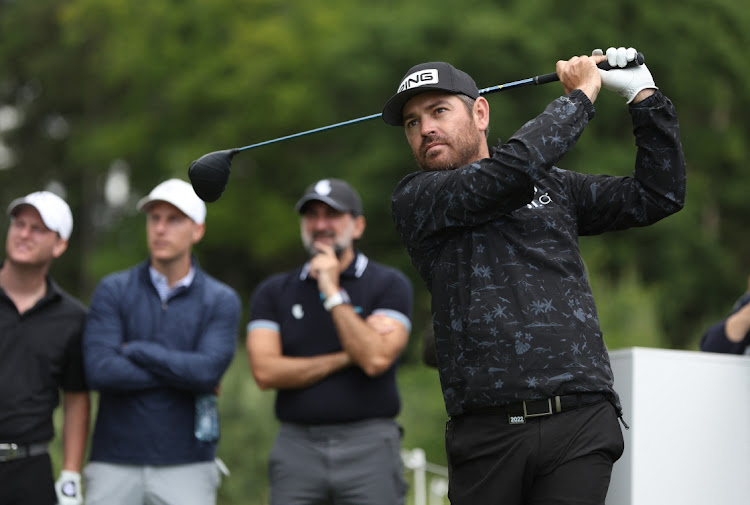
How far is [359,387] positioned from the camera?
5.66 metres

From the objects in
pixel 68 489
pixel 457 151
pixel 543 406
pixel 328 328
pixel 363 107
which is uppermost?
pixel 363 107

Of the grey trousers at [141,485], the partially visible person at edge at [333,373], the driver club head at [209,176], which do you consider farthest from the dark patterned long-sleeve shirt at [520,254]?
the grey trousers at [141,485]

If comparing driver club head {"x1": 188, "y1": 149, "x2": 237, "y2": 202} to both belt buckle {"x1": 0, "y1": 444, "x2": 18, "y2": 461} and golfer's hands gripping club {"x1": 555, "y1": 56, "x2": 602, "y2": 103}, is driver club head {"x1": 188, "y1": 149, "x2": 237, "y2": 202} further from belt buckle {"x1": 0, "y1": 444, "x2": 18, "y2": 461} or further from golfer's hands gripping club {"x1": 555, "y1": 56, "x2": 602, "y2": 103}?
belt buckle {"x1": 0, "y1": 444, "x2": 18, "y2": 461}

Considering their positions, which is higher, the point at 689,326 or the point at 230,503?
the point at 689,326

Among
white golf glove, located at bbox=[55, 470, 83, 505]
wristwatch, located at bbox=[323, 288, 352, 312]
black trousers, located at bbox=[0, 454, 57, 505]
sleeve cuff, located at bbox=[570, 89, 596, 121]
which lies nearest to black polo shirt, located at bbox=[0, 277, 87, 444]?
black trousers, located at bbox=[0, 454, 57, 505]

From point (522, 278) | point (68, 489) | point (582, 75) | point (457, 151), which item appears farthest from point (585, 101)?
point (68, 489)

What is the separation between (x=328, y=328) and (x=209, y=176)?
58.9 inches

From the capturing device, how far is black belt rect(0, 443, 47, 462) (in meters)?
5.22

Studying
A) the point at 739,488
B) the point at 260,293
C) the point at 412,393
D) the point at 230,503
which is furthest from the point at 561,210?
the point at 412,393

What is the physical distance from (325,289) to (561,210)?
204 centimetres

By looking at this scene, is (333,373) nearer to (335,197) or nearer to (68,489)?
(335,197)

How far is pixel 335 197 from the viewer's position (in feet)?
19.5

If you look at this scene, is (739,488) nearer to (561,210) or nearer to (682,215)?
(561,210)

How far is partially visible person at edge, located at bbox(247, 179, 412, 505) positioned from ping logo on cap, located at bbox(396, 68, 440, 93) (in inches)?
73.6
